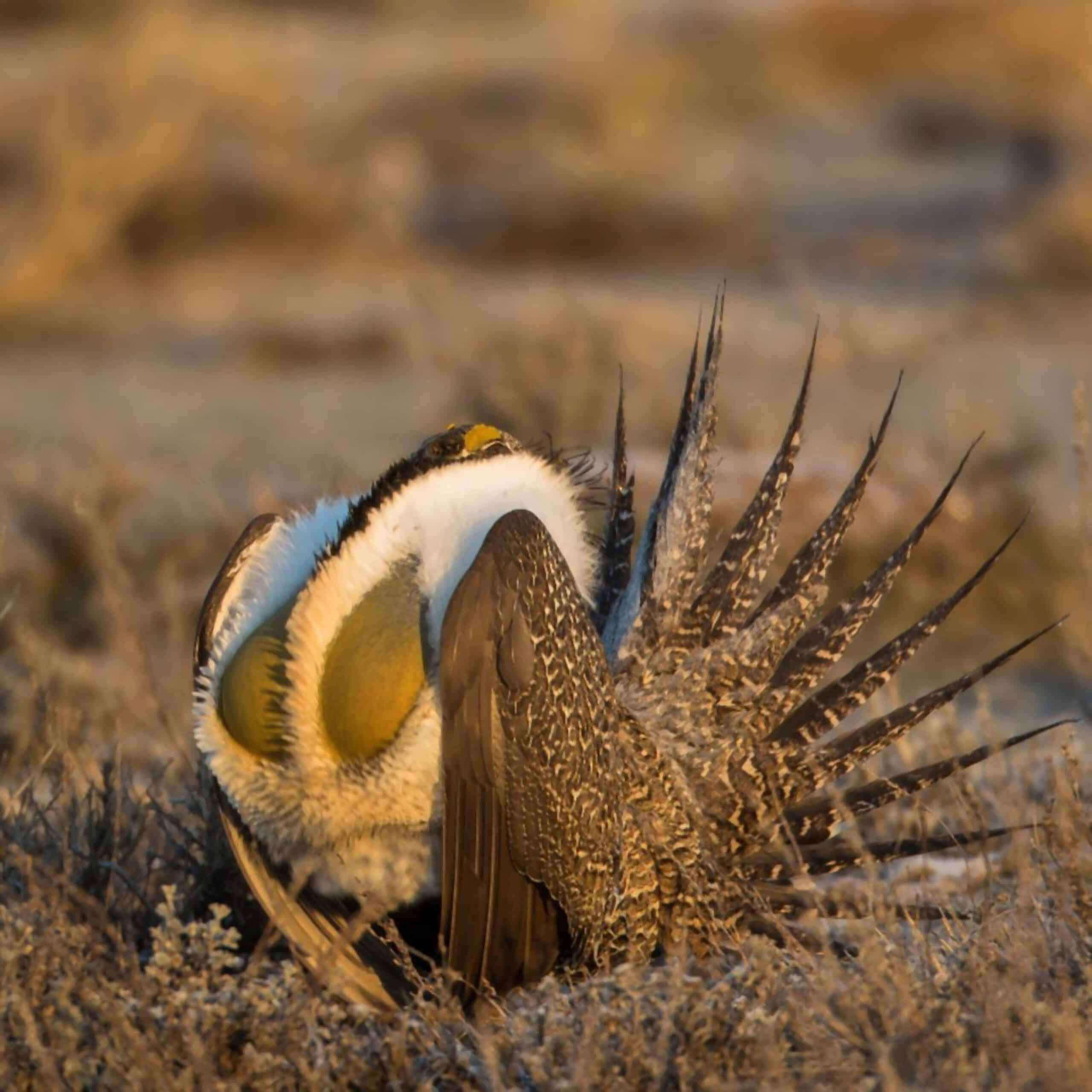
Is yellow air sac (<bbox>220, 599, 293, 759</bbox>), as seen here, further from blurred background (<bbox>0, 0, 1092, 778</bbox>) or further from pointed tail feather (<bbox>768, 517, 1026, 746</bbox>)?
pointed tail feather (<bbox>768, 517, 1026, 746</bbox>)

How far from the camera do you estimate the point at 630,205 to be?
12398mm

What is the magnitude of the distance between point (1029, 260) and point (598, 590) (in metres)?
7.97

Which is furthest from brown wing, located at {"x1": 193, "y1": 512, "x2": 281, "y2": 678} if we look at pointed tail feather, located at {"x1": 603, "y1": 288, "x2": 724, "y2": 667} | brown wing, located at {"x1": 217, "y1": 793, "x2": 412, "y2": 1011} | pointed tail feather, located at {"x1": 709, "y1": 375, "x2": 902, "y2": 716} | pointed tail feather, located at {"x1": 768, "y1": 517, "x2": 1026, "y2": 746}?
pointed tail feather, located at {"x1": 768, "y1": 517, "x2": 1026, "y2": 746}

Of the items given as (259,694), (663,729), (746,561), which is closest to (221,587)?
(259,694)

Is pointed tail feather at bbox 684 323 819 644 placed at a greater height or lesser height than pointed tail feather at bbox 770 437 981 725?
greater

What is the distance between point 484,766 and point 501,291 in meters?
7.95

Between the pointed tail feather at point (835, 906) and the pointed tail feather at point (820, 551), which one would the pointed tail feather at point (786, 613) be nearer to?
the pointed tail feather at point (820, 551)

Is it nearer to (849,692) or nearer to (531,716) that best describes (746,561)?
(849,692)

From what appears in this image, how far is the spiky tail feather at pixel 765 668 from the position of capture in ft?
9.14

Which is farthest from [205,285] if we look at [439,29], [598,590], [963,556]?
[439,29]

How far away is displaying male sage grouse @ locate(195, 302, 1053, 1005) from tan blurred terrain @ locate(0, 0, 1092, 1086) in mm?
143

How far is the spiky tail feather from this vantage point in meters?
2.79

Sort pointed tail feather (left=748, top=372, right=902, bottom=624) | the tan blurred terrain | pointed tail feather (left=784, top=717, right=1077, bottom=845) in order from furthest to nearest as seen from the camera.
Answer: the tan blurred terrain < pointed tail feather (left=748, top=372, right=902, bottom=624) < pointed tail feather (left=784, top=717, right=1077, bottom=845)

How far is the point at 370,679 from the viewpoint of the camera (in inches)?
95.5
